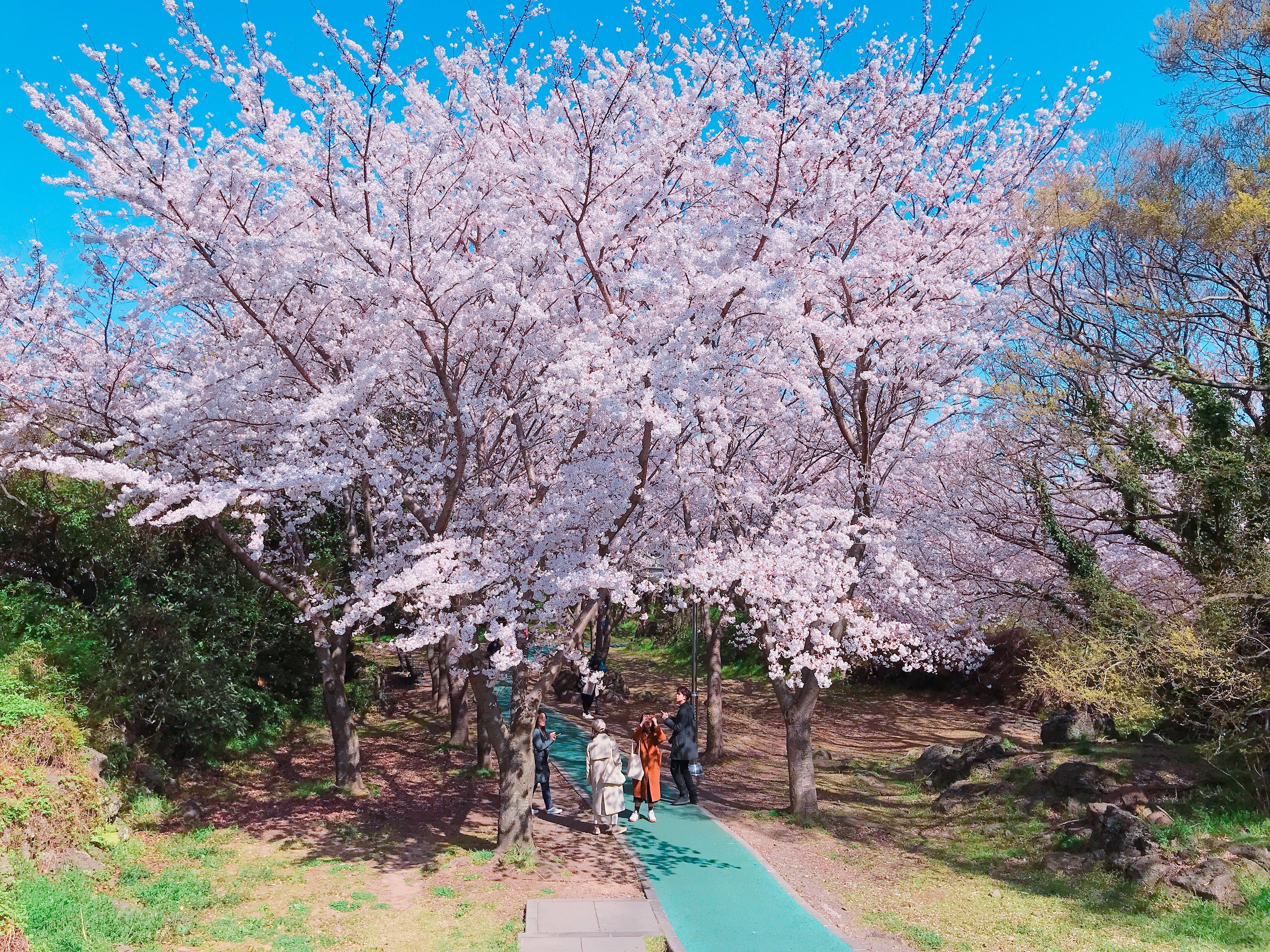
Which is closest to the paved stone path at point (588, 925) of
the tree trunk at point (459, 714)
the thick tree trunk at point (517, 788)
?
the thick tree trunk at point (517, 788)

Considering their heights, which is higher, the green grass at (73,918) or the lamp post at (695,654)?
the lamp post at (695,654)

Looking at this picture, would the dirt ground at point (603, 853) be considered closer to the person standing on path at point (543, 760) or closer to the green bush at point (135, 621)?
the person standing on path at point (543, 760)

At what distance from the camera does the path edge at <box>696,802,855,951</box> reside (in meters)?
8.25

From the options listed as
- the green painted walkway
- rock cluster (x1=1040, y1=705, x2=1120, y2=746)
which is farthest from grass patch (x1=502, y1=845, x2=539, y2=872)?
rock cluster (x1=1040, y1=705, x2=1120, y2=746)

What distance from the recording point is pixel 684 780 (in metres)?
13.1

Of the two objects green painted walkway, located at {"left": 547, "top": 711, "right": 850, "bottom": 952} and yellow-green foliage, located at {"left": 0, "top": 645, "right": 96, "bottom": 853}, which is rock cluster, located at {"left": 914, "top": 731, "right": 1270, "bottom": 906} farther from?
yellow-green foliage, located at {"left": 0, "top": 645, "right": 96, "bottom": 853}

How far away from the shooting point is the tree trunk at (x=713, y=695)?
1623 cm

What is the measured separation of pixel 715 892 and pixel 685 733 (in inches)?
137

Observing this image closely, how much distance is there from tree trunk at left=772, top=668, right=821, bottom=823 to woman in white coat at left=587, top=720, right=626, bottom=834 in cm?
250

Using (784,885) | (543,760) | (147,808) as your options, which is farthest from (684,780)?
(147,808)

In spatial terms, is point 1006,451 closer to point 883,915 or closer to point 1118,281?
point 1118,281

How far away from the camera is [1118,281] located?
41.3ft

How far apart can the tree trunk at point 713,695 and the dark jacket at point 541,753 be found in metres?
4.63


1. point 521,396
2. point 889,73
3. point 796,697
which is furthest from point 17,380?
point 889,73
